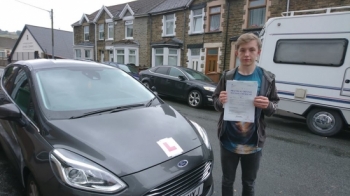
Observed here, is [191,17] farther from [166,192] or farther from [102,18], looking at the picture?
[166,192]

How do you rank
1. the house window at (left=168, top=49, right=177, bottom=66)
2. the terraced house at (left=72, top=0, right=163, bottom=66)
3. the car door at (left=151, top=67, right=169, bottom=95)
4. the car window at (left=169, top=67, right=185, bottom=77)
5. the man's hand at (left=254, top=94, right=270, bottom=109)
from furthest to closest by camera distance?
the terraced house at (left=72, top=0, right=163, bottom=66)
the house window at (left=168, top=49, right=177, bottom=66)
the car door at (left=151, top=67, right=169, bottom=95)
the car window at (left=169, top=67, right=185, bottom=77)
the man's hand at (left=254, top=94, right=270, bottom=109)

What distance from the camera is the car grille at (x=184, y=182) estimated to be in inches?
67.1

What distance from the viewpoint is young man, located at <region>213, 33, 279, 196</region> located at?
192cm

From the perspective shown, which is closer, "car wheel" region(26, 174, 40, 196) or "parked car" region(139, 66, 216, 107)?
"car wheel" region(26, 174, 40, 196)

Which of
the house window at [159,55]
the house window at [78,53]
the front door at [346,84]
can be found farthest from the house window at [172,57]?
the house window at [78,53]

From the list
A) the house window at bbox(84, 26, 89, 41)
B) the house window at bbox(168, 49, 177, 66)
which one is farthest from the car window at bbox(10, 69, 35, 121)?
the house window at bbox(84, 26, 89, 41)

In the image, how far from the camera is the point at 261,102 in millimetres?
1861

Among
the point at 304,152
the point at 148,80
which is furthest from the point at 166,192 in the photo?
the point at 148,80

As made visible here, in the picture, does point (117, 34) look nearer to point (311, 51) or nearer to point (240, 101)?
point (311, 51)

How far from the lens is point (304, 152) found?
424 centimetres

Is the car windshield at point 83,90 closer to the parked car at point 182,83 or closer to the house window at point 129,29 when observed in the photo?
the parked car at point 182,83

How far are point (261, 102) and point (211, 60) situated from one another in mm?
13112

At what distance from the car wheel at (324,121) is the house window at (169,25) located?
44.1 ft

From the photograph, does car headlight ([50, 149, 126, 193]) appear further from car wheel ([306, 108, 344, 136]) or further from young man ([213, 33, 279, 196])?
car wheel ([306, 108, 344, 136])
